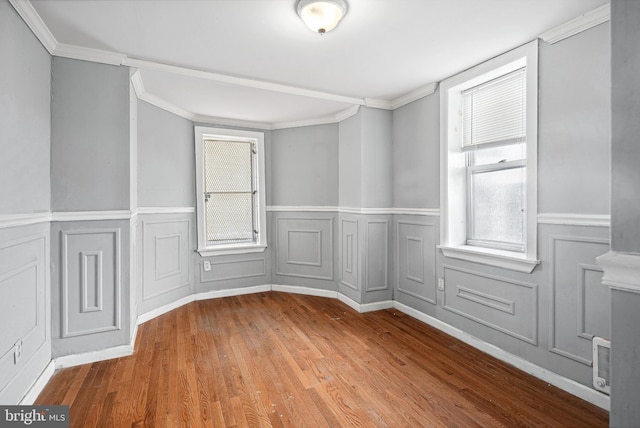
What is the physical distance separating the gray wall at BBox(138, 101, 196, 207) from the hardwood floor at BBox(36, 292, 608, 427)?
1454 millimetres

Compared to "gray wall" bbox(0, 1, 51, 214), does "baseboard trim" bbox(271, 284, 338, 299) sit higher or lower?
Answer: lower

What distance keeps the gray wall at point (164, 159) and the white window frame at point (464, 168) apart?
9.94 ft

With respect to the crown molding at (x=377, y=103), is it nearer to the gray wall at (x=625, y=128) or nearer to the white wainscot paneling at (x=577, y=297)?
the white wainscot paneling at (x=577, y=297)

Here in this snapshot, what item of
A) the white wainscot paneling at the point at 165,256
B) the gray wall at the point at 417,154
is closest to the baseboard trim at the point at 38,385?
the white wainscot paneling at the point at 165,256

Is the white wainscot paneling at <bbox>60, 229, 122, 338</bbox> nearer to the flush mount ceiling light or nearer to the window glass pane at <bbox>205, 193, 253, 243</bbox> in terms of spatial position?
the window glass pane at <bbox>205, 193, 253, 243</bbox>

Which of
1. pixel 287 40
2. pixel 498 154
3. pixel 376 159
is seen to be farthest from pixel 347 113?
pixel 498 154

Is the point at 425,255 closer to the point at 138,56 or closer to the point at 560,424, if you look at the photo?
the point at 560,424

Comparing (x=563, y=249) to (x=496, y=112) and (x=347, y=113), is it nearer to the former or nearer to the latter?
(x=496, y=112)

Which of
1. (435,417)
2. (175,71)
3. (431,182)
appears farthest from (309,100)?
Answer: (435,417)

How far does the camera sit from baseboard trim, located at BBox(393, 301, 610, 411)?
2.01m

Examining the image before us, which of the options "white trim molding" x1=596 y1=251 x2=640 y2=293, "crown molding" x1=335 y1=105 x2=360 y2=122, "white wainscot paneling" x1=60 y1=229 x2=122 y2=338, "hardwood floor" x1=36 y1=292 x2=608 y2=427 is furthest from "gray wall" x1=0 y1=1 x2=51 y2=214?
"white trim molding" x1=596 y1=251 x2=640 y2=293

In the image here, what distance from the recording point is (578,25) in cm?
208

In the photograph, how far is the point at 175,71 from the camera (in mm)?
2795

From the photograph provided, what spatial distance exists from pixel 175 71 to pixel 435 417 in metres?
3.27
